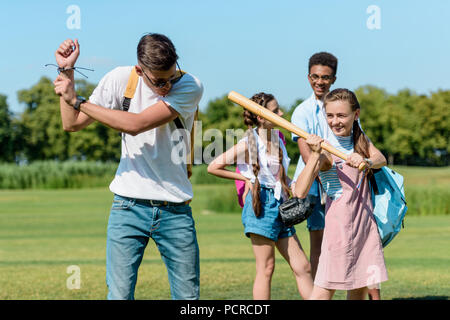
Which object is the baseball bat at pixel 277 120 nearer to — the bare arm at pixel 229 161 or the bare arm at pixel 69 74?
the bare arm at pixel 69 74

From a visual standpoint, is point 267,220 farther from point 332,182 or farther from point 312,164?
point 312,164

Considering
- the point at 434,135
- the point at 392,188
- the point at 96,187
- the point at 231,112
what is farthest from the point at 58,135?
the point at 392,188

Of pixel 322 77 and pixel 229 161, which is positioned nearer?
pixel 229 161

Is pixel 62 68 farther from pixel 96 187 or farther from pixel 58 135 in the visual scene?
pixel 58 135

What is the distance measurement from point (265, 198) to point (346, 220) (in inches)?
39.5

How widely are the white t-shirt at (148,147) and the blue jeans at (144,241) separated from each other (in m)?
0.11

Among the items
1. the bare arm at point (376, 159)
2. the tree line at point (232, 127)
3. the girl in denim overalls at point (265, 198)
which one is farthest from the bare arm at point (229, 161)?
the tree line at point (232, 127)

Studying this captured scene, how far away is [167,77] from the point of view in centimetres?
414

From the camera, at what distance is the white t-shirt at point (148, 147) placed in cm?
425

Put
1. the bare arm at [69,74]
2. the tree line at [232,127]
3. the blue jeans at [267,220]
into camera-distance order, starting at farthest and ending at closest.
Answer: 1. the tree line at [232,127]
2. the blue jeans at [267,220]
3. the bare arm at [69,74]

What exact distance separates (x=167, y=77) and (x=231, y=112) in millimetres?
93551

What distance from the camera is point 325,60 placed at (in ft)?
20.3

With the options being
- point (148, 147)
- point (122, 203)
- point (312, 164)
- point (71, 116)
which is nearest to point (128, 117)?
point (148, 147)
